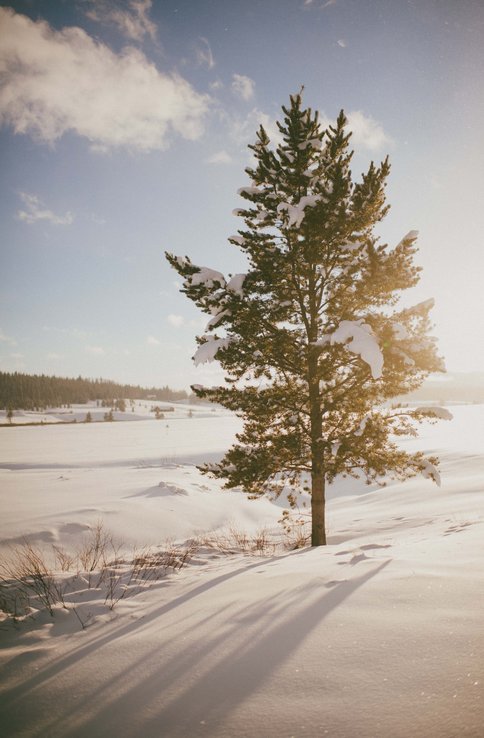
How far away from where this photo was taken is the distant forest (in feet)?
365

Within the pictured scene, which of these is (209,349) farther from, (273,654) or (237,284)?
(273,654)

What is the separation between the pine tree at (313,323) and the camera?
21.0 feet

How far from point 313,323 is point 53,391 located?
139m

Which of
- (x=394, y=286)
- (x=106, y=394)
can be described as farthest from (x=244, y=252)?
(x=106, y=394)

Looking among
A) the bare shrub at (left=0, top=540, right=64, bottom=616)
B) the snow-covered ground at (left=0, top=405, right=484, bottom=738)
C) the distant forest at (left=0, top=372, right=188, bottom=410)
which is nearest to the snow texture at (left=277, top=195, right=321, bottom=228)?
the snow-covered ground at (left=0, top=405, right=484, bottom=738)

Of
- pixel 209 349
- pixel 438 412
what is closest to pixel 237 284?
pixel 209 349

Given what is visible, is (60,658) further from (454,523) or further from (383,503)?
(383,503)

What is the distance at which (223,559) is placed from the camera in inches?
255

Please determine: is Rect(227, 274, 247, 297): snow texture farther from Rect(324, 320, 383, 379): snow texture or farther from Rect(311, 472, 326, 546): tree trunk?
Rect(311, 472, 326, 546): tree trunk

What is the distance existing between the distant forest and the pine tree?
364ft

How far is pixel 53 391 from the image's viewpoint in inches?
4938

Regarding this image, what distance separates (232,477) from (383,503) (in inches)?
338

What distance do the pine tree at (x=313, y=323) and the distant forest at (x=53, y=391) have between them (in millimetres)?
111025

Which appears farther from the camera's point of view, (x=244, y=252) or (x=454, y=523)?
(x=244, y=252)
